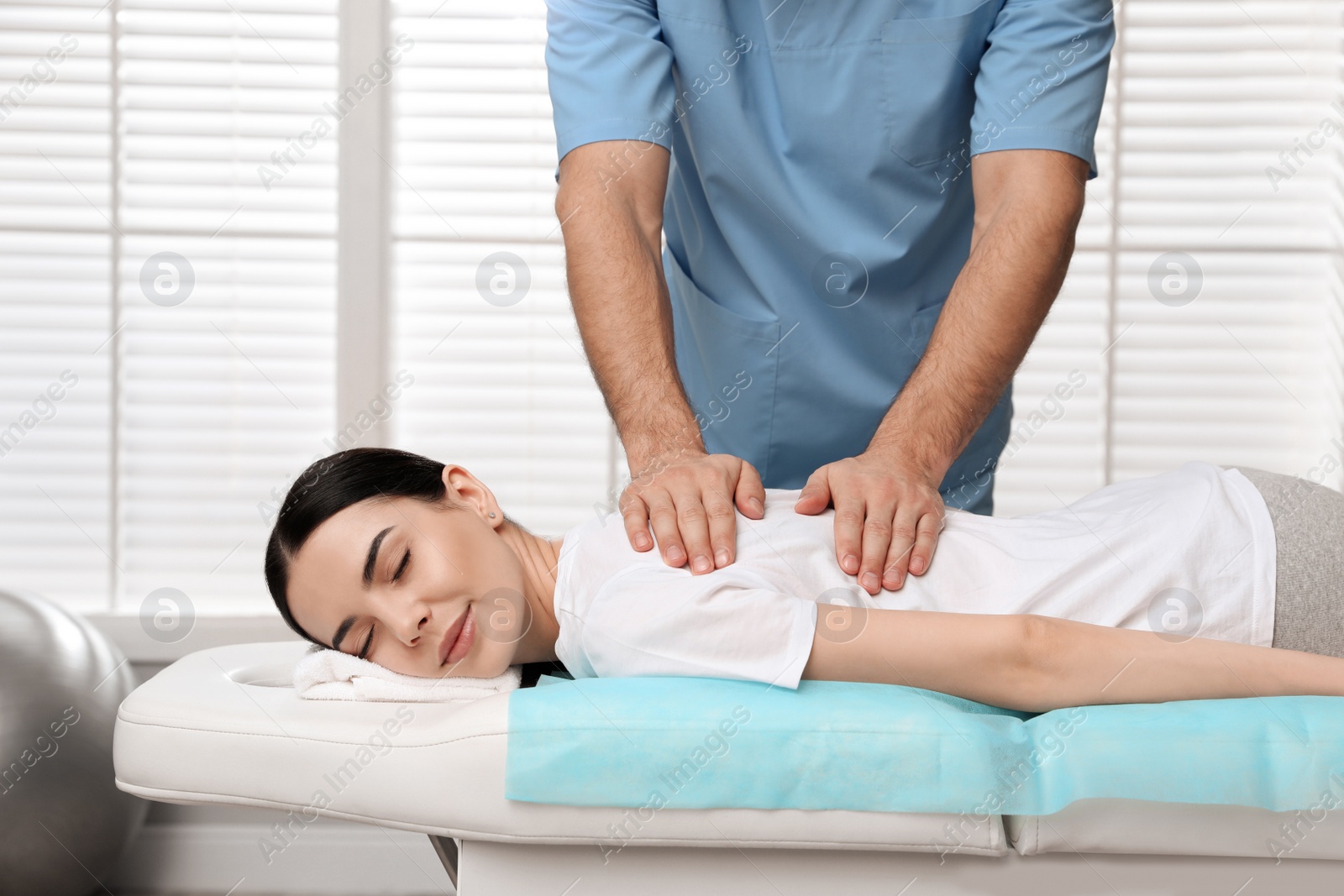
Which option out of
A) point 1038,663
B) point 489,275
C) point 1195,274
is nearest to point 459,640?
point 1038,663

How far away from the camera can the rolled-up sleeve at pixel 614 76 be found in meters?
1.35

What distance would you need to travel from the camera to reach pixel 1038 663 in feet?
3.03

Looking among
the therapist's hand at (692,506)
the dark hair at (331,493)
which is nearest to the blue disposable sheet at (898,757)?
the therapist's hand at (692,506)

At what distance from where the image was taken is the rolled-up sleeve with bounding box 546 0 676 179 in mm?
1352

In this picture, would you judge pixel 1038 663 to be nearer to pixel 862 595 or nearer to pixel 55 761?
pixel 862 595

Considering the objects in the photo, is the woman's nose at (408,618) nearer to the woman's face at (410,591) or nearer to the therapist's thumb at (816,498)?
the woman's face at (410,591)

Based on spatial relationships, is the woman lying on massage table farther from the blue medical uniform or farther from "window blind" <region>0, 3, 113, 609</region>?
"window blind" <region>0, 3, 113, 609</region>

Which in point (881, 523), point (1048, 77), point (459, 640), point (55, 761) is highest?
point (1048, 77)

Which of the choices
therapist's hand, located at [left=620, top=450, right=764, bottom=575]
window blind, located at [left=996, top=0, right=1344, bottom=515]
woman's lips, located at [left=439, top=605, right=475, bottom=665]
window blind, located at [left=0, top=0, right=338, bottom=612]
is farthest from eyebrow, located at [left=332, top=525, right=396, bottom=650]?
window blind, located at [left=996, top=0, right=1344, bottom=515]

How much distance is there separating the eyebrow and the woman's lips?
0.34ft

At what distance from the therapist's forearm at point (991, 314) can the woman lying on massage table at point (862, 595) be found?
11 cm

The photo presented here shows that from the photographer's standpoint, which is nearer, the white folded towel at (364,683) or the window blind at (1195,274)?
the white folded towel at (364,683)

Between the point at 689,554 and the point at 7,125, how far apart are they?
2.09m

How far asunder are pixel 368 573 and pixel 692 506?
14.0 inches
